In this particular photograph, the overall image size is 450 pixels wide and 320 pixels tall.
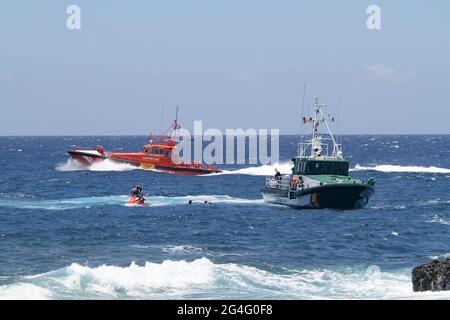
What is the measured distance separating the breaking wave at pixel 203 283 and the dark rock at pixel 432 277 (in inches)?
25.8

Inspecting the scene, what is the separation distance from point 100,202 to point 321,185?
61.0 feet

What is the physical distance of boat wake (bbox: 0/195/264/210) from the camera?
5773cm

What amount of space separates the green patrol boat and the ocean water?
3.08 ft

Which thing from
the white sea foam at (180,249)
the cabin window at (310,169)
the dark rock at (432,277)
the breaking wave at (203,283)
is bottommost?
the white sea foam at (180,249)

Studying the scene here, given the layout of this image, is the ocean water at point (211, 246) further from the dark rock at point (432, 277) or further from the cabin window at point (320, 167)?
the cabin window at point (320, 167)

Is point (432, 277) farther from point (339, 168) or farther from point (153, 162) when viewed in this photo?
point (153, 162)

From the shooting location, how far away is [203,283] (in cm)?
2831

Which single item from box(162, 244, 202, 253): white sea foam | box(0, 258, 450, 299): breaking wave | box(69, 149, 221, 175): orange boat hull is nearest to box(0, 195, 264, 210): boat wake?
box(162, 244, 202, 253): white sea foam

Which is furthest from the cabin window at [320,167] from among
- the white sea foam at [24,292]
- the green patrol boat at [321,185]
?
the white sea foam at [24,292]

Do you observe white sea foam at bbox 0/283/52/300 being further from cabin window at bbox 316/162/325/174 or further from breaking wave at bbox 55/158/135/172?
breaking wave at bbox 55/158/135/172

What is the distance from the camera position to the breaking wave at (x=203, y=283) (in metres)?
26.2

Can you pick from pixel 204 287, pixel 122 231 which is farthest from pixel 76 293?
pixel 122 231

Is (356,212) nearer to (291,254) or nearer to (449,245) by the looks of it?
(449,245)
